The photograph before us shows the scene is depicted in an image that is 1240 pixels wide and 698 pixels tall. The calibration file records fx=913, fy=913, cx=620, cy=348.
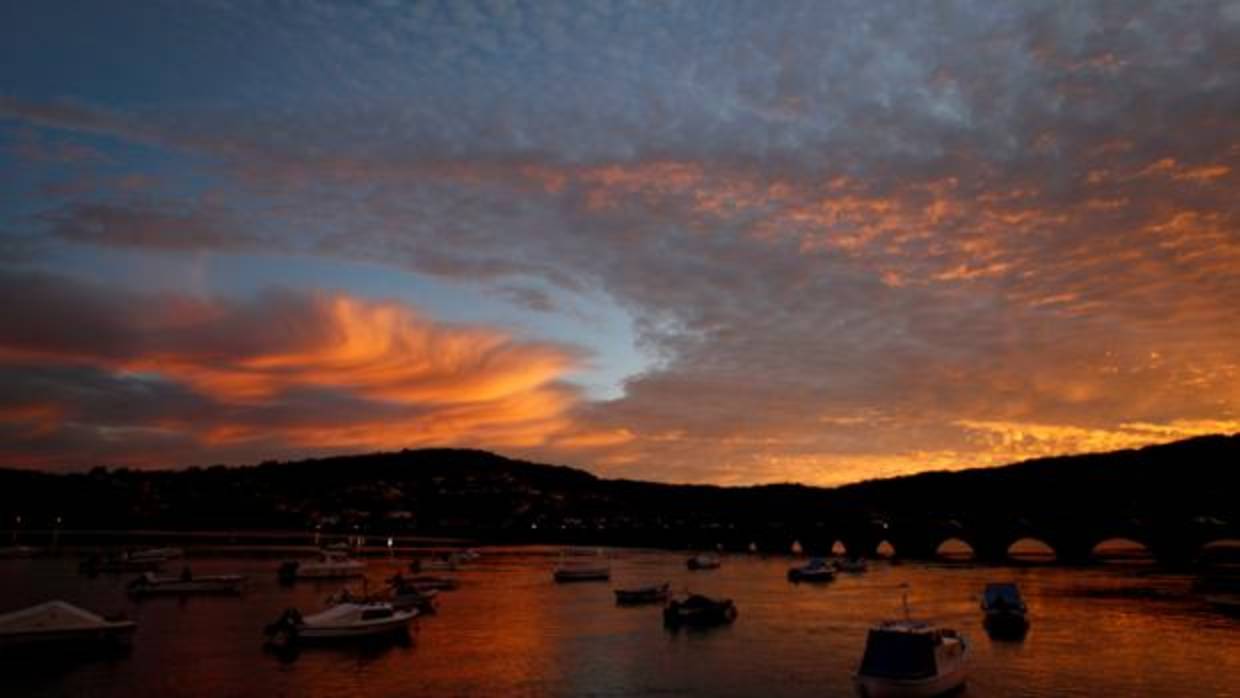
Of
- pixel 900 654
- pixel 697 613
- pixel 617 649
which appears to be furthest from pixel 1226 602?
pixel 900 654

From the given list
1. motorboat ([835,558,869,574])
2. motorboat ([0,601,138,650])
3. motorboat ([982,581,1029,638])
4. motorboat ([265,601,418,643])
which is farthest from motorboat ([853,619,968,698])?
motorboat ([835,558,869,574])

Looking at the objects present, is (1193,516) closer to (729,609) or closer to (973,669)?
(729,609)

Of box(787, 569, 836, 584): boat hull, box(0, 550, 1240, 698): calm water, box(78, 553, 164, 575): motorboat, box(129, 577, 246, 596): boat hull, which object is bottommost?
box(0, 550, 1240, 698): calm water

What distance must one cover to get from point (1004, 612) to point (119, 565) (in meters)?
125

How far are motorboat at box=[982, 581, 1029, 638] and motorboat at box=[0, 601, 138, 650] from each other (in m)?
68.0

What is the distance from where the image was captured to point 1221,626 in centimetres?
7981

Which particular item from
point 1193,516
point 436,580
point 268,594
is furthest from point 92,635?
point 1193,516

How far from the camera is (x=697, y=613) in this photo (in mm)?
80500

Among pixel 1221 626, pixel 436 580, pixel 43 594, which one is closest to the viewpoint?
pixel 1221 626

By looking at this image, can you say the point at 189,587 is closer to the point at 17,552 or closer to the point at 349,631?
the point at 349,631

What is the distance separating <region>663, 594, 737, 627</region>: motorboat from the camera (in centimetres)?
7975

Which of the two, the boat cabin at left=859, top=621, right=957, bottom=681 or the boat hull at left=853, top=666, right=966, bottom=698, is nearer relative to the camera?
the boat hull at left=853, top=666, right=966, bottom=698

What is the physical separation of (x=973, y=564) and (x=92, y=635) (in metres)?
177

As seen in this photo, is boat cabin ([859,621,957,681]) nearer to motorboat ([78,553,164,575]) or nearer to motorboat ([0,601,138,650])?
motorboat ([0,601,138,650])
